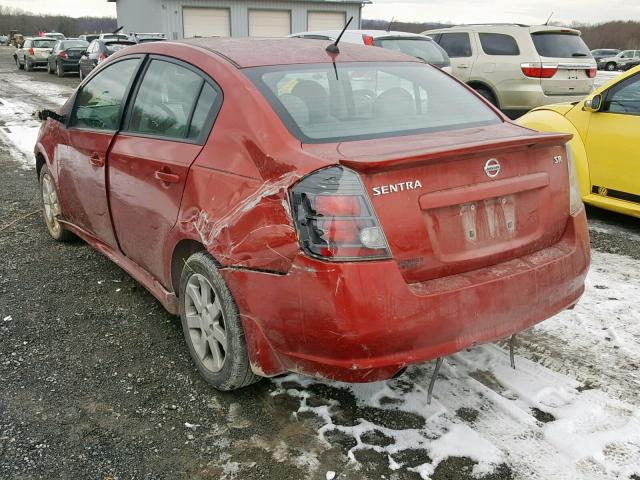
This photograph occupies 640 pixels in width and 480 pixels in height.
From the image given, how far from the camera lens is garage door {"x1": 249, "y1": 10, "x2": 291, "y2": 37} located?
30.6 metres

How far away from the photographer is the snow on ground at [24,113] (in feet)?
31.7

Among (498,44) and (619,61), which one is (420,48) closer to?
(498,44)

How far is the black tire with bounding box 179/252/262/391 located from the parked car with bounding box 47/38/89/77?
24.2 metres

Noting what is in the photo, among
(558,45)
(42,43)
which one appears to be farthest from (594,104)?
(42,43)

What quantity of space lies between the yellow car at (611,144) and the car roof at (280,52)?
2652mm

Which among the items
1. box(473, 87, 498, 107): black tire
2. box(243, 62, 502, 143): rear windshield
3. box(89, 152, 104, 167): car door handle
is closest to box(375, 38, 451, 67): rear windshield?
box(473, 87, 498, 107): black tire

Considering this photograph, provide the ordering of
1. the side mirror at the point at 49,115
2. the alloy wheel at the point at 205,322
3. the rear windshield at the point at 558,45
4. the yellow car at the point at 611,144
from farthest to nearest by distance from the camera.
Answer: the rear windshield at the point at 558,45, the yellow car at the point at 611,144, the side mirror at the point at 49,115, the alloy wheel at the point at 205,322

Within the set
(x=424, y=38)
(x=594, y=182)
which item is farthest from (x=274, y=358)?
(x=424, y=38)

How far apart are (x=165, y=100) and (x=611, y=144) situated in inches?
157

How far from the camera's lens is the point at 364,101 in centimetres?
310

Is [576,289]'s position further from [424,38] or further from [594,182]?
[424,38]

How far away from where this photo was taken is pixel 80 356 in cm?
339

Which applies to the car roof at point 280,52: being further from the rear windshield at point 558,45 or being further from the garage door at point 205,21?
the garage door at point 205,21

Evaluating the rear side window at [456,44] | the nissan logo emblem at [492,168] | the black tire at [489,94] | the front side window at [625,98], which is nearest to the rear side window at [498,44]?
the rear side window at [456,44]
